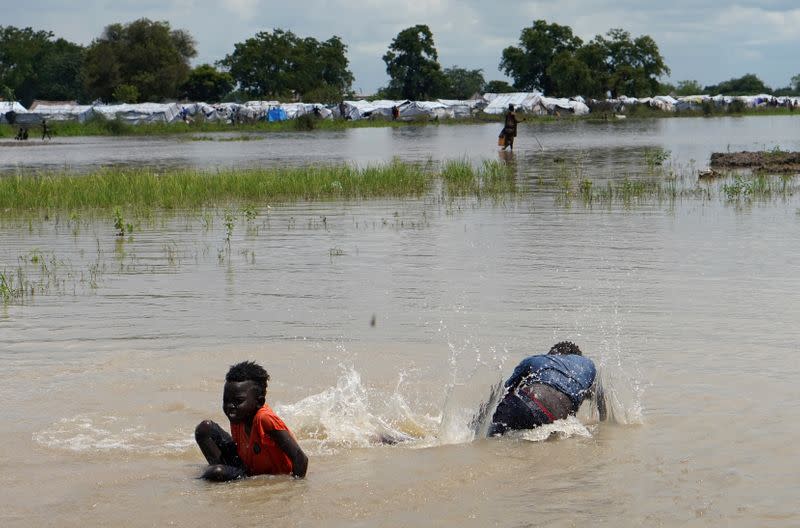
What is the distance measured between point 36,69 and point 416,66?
3687 cm

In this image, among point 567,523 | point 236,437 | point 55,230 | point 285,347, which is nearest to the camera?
point 567,523

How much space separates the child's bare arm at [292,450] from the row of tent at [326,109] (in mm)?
58250

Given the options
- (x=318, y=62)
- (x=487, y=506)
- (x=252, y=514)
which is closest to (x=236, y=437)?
(x=252, y=514)

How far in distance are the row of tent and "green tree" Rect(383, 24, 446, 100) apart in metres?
13.7

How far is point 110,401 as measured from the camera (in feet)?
23.2

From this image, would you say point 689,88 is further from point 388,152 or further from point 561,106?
point 388,152

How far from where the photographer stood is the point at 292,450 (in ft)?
17.4

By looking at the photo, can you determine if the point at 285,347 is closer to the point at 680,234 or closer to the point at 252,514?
the point at 252,514

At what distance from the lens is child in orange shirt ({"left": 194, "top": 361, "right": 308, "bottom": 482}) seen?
5.18m

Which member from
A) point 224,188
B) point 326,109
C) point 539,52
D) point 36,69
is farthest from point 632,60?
point 224,188

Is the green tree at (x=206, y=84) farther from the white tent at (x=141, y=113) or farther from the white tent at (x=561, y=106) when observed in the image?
the white tent at (x=561, y=106)

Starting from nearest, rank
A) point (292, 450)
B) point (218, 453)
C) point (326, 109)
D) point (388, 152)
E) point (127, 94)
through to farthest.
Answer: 1. point (292, 450)
2. point (218, 453)
3. point (388, 152)
4. point (326, 109)
5. point (127, 94)

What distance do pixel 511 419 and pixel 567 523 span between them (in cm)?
124

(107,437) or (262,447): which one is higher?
(262,447)
